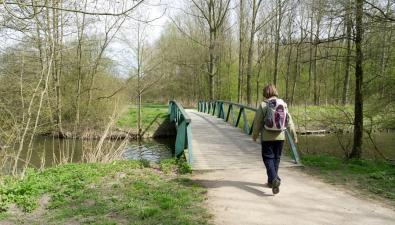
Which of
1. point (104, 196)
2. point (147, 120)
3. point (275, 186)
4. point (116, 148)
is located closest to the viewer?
point (275, 186)

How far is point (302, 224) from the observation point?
4.36 meters

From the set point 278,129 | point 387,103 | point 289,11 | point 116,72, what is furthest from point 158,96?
point 278,129

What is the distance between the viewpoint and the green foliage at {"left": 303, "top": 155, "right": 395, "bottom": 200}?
6039 millimetres

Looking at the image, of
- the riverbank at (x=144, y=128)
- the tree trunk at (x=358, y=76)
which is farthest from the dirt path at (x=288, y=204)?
the riverbank at (x=144, y=128)

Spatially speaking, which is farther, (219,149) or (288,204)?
(219,149)

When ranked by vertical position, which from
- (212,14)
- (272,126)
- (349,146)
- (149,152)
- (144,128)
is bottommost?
(149,152)

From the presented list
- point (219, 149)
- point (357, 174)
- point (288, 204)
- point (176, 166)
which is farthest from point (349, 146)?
point (288, 204)

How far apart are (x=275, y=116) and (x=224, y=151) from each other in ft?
11.7

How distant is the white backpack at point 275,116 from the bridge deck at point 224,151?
2.07 meters

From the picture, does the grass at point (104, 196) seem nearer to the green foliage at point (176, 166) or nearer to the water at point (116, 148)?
the green foliage at point (176, 166)

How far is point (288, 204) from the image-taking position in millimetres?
5109

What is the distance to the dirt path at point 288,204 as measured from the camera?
4539 millimetres

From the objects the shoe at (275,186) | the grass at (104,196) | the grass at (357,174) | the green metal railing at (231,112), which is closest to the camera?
the grass at (104,196)

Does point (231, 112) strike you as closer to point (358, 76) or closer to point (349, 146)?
point (349, 146)
